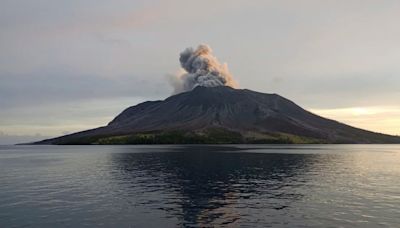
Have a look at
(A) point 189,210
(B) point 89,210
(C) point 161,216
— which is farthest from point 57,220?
(A) point 189,210

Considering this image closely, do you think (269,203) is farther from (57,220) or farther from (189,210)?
(57,220)

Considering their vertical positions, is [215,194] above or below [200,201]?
above

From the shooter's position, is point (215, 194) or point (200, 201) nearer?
→ point (200, 201)

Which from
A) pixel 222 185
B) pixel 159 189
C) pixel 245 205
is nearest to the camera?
pixel 245 205

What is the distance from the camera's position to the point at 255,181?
255ft

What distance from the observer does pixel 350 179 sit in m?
81.7

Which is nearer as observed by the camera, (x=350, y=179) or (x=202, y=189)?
(x=202, y=189)

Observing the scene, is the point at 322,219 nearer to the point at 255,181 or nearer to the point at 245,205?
the point at 245,205

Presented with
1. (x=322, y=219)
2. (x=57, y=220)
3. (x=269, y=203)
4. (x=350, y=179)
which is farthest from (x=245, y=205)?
(x=350, y=179)

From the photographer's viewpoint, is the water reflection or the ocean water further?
the water reflection

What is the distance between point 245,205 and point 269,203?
3579mm

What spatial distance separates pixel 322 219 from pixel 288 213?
428 centimetres

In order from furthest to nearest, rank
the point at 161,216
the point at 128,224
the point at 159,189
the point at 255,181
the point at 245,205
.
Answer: the point at 255,181
the point at 159,189
the point at 245,205
the point at 161,216
the point at 128,224

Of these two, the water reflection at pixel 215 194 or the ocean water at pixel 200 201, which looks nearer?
the ocean water at pixel 200 201
